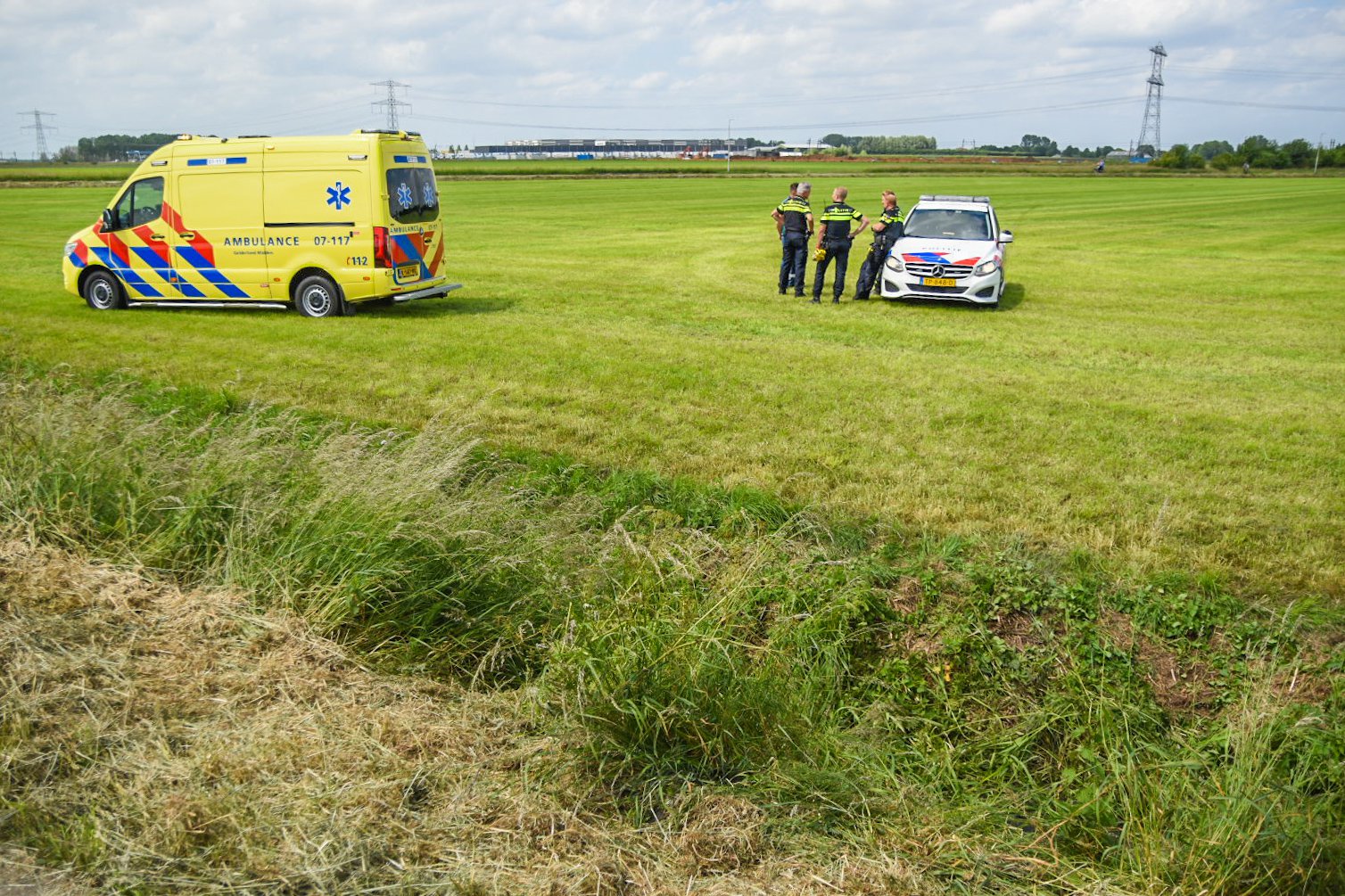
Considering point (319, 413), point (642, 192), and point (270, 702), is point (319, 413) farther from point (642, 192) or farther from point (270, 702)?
point (642, 192)

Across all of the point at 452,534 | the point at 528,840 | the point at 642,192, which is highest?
the point at 642,192

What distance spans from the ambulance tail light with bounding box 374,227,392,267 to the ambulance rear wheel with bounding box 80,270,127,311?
462 centimetres

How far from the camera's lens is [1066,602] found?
217 inches

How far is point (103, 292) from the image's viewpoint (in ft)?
52.9

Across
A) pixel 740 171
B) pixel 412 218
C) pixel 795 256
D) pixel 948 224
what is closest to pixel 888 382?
pixel 795 256

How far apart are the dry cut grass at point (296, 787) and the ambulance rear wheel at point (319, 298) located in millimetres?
10674

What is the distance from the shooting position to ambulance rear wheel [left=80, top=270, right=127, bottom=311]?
16.0 metres

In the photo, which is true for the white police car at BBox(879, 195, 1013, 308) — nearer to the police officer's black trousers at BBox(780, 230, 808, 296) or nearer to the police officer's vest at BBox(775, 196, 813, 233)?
the police officer's black trousers at BBox(780, 230, 808, 296)

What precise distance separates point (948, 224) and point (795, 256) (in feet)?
9.06

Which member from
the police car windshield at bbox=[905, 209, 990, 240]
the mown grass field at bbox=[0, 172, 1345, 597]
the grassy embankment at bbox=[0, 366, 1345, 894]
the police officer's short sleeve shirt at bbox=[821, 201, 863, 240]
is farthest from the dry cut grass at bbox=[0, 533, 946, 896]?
the police car windshield at bbox=[905, 209, 990, 240]

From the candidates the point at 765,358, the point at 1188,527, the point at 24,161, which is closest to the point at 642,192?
the point at 765,358

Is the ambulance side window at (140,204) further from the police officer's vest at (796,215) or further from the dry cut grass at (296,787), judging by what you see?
the dry cut grass at (296,787)

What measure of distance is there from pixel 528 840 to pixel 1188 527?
17.1ft

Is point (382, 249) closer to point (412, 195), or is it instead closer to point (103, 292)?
point (412, 195)
